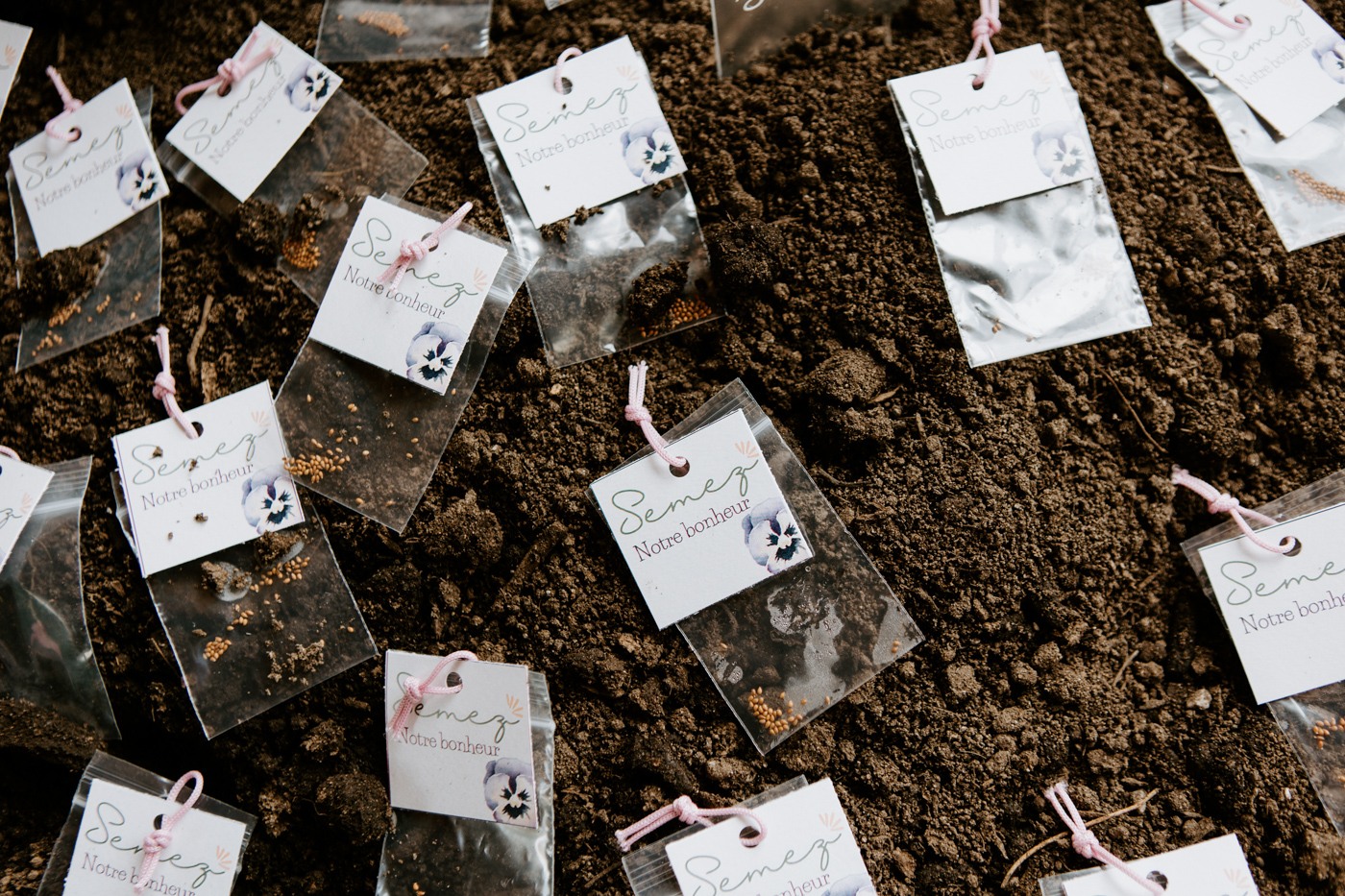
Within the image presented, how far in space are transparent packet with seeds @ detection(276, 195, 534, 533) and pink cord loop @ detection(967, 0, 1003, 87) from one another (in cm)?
62

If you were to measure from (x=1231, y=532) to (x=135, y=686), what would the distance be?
1.38 metres

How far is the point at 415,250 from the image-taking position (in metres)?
0.96

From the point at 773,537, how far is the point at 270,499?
2.04ft

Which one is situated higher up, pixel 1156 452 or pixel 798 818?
pixel 1156 452

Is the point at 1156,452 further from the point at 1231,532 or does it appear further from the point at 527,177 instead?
the point at 527,177

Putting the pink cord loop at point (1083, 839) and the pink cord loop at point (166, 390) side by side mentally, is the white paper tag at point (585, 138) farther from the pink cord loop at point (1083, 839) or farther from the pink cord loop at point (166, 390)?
the pink cord loop at point (1083, 839)

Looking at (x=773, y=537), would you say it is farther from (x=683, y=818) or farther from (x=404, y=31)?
(x=404, y=31)

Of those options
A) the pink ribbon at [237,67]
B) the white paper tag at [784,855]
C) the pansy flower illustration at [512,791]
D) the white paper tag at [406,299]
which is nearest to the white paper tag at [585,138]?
the white paper tag at [406,299]

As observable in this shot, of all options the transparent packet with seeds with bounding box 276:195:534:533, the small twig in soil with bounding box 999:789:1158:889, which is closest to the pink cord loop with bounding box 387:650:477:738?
the transparent packet with seeds with bounding box 276:195:534:533

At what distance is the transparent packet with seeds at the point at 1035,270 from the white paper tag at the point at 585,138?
12.8 inches

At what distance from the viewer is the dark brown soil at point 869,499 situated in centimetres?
93

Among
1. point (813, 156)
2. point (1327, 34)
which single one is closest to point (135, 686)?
point (813, 156)

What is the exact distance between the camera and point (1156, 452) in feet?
3.27

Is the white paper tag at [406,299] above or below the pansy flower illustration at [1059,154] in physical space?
above
